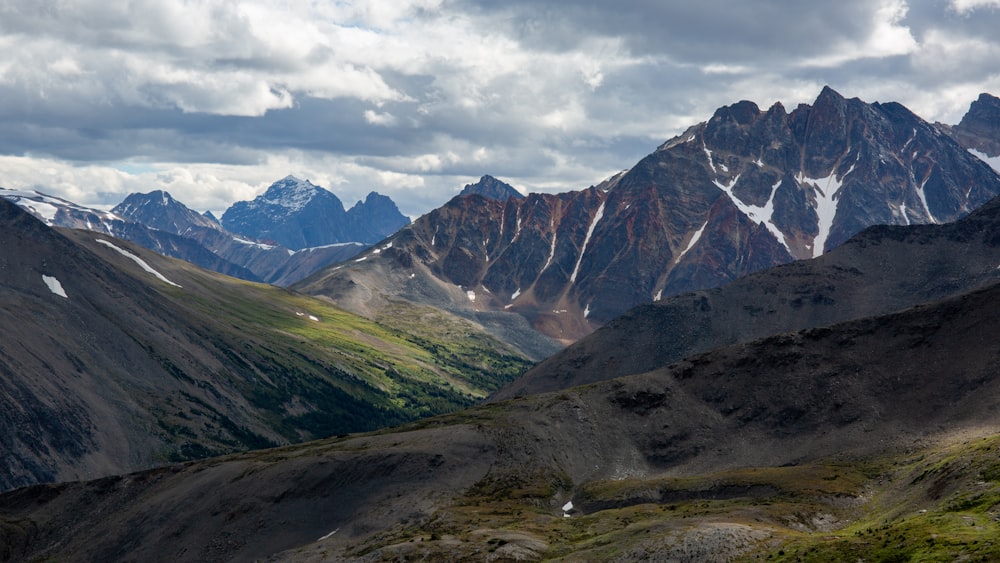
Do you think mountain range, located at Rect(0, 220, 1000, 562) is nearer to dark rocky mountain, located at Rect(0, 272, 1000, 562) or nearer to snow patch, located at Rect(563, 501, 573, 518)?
dark rocky mountain, located at Rect(0, 272, 1000, 562)

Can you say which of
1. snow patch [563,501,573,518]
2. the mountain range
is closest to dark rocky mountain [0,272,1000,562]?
the mountain range

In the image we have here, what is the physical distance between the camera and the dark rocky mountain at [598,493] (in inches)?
4670

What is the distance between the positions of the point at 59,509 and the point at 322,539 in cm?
7561

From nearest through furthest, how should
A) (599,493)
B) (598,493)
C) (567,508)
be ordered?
1. (567,508)
2. (599,493)
3. (598,493)

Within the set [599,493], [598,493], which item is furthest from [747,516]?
[598,493]

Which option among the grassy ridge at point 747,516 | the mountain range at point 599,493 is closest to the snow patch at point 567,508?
the mountain range at point 599,493

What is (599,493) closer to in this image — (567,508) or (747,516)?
(567,508)

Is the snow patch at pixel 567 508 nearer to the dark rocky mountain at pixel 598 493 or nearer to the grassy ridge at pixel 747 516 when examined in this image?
the dark rocky mountain at pixel 598 493

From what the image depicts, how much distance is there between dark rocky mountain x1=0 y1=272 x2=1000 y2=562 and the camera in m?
119

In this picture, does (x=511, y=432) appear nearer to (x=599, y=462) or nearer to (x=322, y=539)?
(x=599, y=462)

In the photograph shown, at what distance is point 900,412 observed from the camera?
187 m

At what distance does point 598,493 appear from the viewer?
167 meters

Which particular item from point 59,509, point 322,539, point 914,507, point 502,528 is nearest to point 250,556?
point 322,539

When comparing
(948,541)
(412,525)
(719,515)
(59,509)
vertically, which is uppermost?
(948,541)
